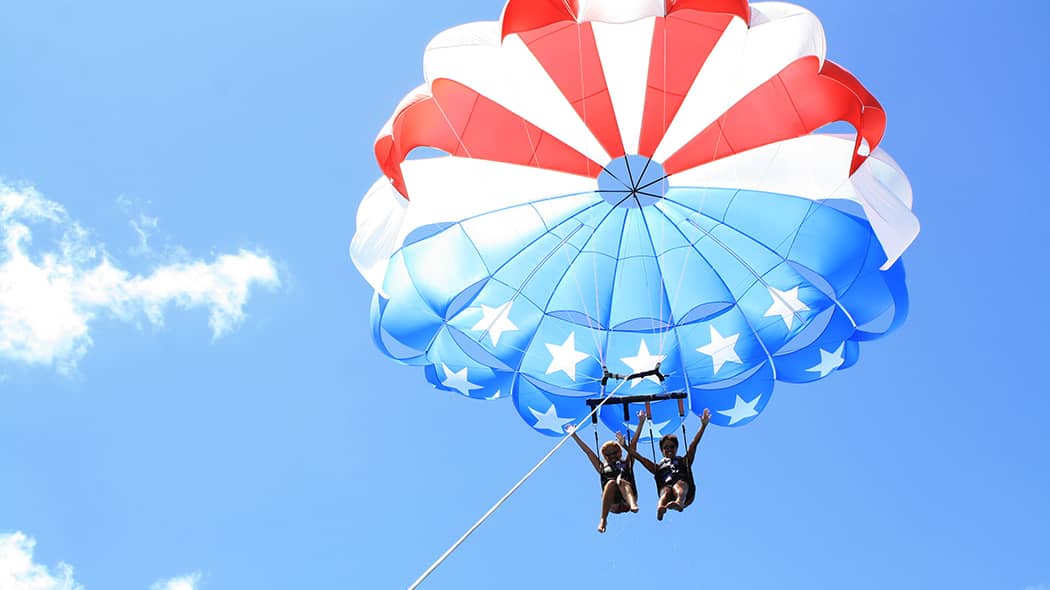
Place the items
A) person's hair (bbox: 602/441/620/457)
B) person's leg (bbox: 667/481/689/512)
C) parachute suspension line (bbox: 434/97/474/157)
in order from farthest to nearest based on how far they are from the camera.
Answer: parachute suspension line (bbox: 434/97/474/157), person's hair (bbox: 602/441/620/457), person's leg (bbox: 667/481/689/512)

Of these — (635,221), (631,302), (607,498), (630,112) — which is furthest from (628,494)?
(630,112)

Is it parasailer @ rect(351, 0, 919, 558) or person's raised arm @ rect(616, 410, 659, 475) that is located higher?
parasailer @ rect(351, 0, 919, 558)

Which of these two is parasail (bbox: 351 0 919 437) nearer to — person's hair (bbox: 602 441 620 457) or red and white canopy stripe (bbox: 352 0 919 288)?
red and white canopy stripe (bbox: 352 0 919 288)

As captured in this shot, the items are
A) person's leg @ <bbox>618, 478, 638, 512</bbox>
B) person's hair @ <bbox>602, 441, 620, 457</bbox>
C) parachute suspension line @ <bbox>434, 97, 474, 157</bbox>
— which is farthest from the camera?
parachute suspension line @ <bbox>434, 97, 474, 157</bbox>

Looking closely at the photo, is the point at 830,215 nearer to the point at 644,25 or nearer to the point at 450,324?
the point at 644,25

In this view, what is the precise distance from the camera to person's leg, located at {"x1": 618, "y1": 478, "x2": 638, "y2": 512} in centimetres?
584

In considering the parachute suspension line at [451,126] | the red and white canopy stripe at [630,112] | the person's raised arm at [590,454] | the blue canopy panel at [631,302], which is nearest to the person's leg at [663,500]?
the person's raised arm at [590,454]

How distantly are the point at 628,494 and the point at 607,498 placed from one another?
0.15 metres

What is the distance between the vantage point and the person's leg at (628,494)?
230 inches

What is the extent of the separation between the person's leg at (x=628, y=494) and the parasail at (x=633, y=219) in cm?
140

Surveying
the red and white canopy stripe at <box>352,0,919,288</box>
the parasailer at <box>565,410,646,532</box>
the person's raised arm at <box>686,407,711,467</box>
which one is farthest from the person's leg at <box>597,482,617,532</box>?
the red and white canopy stripe at <box>352,0,919,288</box>

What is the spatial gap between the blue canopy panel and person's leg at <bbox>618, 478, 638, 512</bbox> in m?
1.42

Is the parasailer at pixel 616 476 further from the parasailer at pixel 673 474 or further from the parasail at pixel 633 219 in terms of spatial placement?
the parasail at pixel 633 219

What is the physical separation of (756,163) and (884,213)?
40.3 inches
